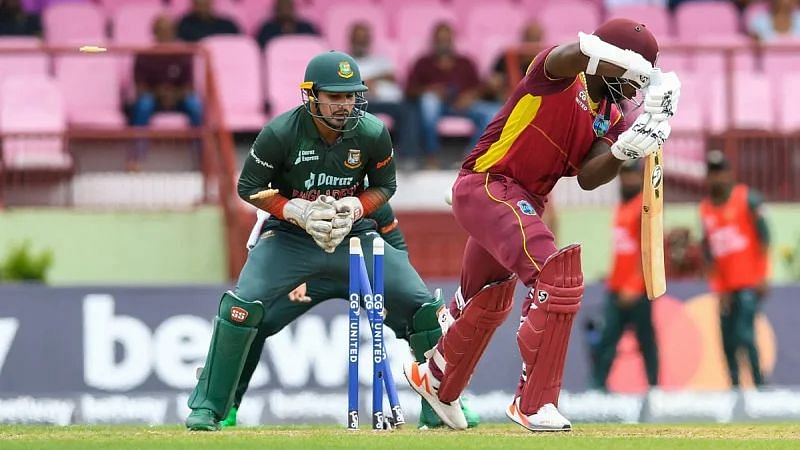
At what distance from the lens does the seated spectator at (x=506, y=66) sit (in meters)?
15.7

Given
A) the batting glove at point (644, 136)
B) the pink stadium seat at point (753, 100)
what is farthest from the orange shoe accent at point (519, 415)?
the pink stadium seat at point (753, 100)

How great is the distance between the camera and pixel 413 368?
31.6 ft

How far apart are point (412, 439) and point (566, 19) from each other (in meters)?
9.82

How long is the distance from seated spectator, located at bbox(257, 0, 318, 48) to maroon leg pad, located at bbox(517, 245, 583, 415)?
860 centimetres

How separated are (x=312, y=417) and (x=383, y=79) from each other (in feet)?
13.2

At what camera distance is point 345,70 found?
929cm

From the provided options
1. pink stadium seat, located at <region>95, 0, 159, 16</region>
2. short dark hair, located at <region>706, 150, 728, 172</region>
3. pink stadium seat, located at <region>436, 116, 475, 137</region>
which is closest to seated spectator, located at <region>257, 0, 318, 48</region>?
pink stadium seat, located at <region>95, 0, 159, 16</region>

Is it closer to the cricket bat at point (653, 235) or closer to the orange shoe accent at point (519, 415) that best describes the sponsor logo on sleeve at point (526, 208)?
the cricket bat at point (653, 235)

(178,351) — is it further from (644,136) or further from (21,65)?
(644,136)

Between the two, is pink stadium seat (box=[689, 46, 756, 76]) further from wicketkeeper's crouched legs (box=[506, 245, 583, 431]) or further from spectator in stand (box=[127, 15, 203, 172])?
wicketkeeper's crouched legs (box=[506, 245, 583, 431])

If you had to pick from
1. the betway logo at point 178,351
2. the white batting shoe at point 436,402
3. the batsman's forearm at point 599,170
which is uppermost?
the batsman's forearm at point 599,170

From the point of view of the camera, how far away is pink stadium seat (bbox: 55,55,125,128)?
15.5 m

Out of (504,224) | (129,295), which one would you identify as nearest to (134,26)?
(129,295)

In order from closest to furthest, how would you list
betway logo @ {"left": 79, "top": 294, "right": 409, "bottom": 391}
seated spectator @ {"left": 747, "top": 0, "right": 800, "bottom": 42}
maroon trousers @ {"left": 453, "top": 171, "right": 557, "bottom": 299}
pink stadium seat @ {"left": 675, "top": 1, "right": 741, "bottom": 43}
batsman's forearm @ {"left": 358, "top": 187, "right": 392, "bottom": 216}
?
maroon trousers @ {"left": 453, "top": 171, "right": 557, "bottom": 299}
batsman's forearm @ {"left": 358, "top": 187, "right": 392, "bottom": 216}
betway logo @ {"left": 79, "top": 294, "right": 409, "bottom": 391}
seated spectator @ {"left": 747, "top": 0, "right": 800, "bottom": 42}
pink stadium seat @ {"left": 675, "top": 1, "right": 741, "bottom": 43}
